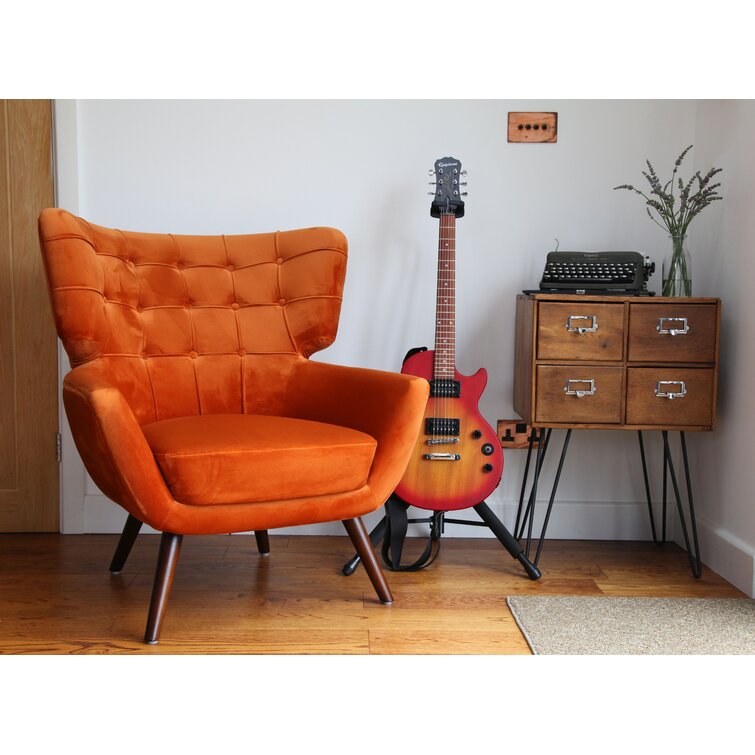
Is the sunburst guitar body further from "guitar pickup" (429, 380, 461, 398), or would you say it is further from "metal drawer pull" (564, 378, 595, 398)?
"metal drawer pull" (564, 378, 595, 398)

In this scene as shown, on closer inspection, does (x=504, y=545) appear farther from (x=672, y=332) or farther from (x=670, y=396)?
(x=672, y=332)

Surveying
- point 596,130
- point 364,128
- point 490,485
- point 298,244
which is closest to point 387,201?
point 364,128

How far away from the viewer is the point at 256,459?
1.78 metres

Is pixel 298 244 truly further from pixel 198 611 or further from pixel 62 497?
pixel 62 497

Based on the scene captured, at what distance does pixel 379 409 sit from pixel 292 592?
1.94ft

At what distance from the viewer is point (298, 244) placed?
7.63 ft

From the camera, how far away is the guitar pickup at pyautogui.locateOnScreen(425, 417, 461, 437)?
2.32 meters

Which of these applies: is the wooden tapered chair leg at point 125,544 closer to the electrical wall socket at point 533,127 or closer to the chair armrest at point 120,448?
the chair armrest at point 120,448

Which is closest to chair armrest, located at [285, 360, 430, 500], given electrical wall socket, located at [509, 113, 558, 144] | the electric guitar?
the electric guitar

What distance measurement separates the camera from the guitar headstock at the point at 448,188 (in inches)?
96.3

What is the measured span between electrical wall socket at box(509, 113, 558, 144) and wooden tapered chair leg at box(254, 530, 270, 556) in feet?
5.22

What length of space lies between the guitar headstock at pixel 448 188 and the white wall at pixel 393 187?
25cm

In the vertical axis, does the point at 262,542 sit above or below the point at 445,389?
below

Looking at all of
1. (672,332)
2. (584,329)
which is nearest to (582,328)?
(584,329)
